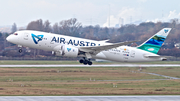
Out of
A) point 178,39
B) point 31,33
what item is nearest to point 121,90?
point 31,33

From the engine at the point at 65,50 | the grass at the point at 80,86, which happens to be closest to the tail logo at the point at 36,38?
the engine at the point at 65,50

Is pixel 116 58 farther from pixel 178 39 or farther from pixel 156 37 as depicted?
pixel 178 39

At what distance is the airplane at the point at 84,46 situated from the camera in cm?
4044

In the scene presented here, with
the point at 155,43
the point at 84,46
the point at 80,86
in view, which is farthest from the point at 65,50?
the point at 155,43

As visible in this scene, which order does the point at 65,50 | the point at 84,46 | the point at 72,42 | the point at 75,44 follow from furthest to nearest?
the point at 84,46 → the point at 75,44 → the point at 72,42 → the point at 65,50

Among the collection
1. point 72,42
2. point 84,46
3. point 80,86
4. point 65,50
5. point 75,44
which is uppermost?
point 72,42

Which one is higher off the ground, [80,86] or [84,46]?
[84,46]

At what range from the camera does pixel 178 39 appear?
278 feet

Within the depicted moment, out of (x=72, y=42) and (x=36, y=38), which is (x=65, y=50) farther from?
(x=36, y=38)

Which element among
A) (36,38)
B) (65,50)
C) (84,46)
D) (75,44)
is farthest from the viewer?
(84,46)

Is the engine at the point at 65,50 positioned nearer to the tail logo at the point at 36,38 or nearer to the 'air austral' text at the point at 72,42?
the 'air austral' text at the point at 72,42

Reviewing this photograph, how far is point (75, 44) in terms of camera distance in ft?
137

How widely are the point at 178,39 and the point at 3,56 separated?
51345 mm

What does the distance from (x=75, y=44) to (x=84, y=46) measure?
54.0 inches
